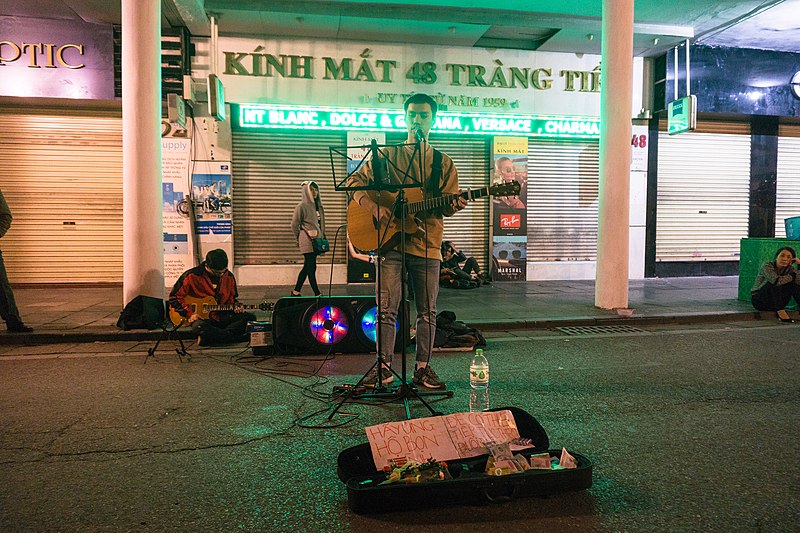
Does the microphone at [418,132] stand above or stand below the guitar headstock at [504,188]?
above

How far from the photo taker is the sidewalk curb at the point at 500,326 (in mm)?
7559

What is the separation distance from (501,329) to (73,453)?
606 centimetres

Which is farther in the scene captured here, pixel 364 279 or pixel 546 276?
pixel 546 276

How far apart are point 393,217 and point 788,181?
50.6ft

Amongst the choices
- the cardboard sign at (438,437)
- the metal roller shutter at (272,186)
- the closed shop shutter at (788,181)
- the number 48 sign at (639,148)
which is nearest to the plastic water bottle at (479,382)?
the cardboard sign at (438,437)

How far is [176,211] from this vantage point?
12422 mm

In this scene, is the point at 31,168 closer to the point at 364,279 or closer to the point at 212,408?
the point at 364,279

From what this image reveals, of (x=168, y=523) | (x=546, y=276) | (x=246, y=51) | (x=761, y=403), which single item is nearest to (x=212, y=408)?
(x=168, y=523)

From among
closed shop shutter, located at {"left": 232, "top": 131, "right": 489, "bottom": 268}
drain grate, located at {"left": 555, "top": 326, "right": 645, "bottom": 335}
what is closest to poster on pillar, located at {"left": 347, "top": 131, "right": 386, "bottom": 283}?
closed shop shutter, located at {"left": 232, "top": 131, "right": 489, "bottom": 268}

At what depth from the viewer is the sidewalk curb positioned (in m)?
7.56

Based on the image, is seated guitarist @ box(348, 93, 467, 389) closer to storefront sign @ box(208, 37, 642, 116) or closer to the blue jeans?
the blue jeans

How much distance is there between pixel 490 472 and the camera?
297 centimetres

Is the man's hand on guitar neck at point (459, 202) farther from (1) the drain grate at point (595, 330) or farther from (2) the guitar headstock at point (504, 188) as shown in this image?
(1) the drain grate at point (595, 330)

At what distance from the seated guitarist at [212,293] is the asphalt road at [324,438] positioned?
772 millimetres
